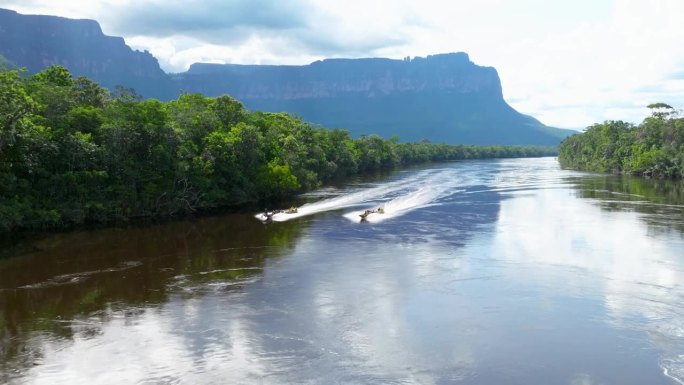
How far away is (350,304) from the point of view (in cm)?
2495

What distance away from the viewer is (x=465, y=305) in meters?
24.9

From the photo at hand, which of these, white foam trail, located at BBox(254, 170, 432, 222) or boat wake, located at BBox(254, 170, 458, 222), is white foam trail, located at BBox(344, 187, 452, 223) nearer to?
boat wake, located at BBox(254, 170, 458, 222)

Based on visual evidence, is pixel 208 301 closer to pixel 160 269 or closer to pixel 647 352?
pixel 160 269

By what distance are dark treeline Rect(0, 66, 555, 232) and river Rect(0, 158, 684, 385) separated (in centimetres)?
382

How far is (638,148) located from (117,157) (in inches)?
3635

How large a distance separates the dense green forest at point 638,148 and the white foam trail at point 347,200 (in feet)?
138

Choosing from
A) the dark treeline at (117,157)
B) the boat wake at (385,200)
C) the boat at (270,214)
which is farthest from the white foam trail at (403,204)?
the dark treeline at (117,157)

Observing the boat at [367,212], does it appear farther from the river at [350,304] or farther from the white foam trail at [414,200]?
the river at [350,304]

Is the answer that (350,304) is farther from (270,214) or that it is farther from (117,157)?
(117,157)

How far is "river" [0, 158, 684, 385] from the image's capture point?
1858 cm

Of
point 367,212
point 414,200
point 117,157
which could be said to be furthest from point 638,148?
point 117,157

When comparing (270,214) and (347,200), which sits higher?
(347,200)

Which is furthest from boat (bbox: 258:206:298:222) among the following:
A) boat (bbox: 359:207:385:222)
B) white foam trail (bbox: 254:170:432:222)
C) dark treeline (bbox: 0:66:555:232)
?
boat (bbox: 359:207:385:222)

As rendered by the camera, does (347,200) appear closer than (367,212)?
No
